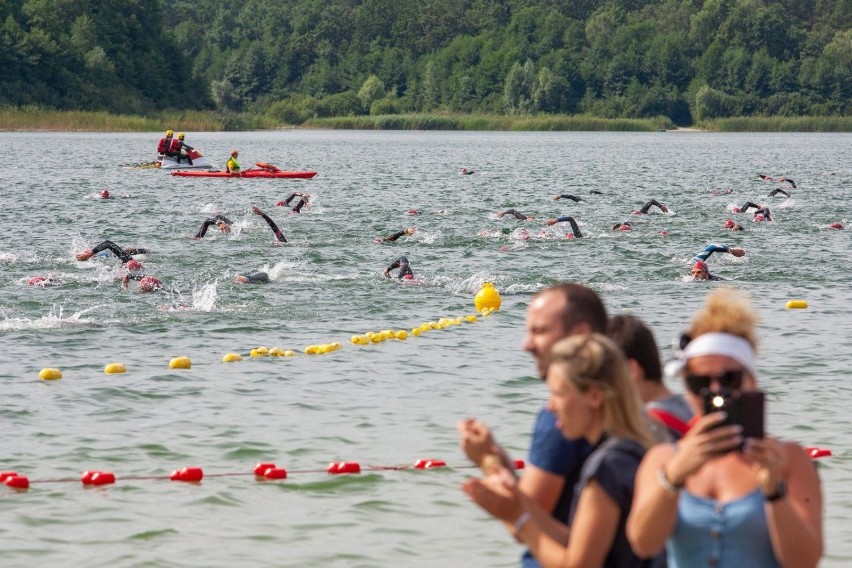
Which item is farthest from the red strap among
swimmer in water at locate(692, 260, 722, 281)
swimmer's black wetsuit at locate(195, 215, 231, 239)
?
swimmer's black wetsuit at locate(195, 215, 231, 239)

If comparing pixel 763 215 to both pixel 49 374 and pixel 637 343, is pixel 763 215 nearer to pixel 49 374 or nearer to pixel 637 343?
pixel 49 374

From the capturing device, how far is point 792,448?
4711mm

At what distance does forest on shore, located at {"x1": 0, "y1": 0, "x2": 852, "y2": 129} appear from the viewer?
12825cm

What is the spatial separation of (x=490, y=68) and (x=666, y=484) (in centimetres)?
17147

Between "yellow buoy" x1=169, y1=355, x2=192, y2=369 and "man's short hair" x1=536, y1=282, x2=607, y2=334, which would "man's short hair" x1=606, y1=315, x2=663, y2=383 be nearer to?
"man's short hair" x1=536, y1=282, x2=607, y2=334

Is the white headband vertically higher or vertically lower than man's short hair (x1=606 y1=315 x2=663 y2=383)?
higher

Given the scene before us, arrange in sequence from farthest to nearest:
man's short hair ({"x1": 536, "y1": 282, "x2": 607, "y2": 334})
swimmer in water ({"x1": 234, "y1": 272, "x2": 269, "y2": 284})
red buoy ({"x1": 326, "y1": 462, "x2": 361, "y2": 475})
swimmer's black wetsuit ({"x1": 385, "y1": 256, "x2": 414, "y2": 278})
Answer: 1. swimmer's black wetsuit ({"x1": 385, "y1": 256, "x2": 414, "y2": 278})
2. swimmer in water ({"x1": 234, "y1": 272, "x2": 269, "y2": 284})
3. red buoy ({"x1": 326, "y1": 462, "x2": 361, "y2": 475})
4. man's short hair ({"x1": 536, "y1": 282, "x2": 607, "y2": 334})

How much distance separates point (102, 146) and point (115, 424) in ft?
242

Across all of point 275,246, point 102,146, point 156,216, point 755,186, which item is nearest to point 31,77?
point 102,146

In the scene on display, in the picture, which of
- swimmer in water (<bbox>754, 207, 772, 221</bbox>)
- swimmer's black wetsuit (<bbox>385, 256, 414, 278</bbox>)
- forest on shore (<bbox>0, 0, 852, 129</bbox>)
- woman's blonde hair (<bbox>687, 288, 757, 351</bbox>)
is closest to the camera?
woman's blonde hair (<bbox>687, 288, 757, 351</bbox>)

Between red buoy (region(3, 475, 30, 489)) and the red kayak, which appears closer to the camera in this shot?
red buoy (region(3, 475, 30, 489))

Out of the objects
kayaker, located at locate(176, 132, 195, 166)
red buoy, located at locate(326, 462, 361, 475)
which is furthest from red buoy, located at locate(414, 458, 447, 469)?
kayaker, located at locate(176, 132, 195, 166)

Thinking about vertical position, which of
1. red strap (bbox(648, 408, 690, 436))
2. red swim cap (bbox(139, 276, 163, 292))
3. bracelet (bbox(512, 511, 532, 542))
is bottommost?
red swim cap (bbox(139, 276, 163, 292))

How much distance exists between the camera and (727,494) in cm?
465
